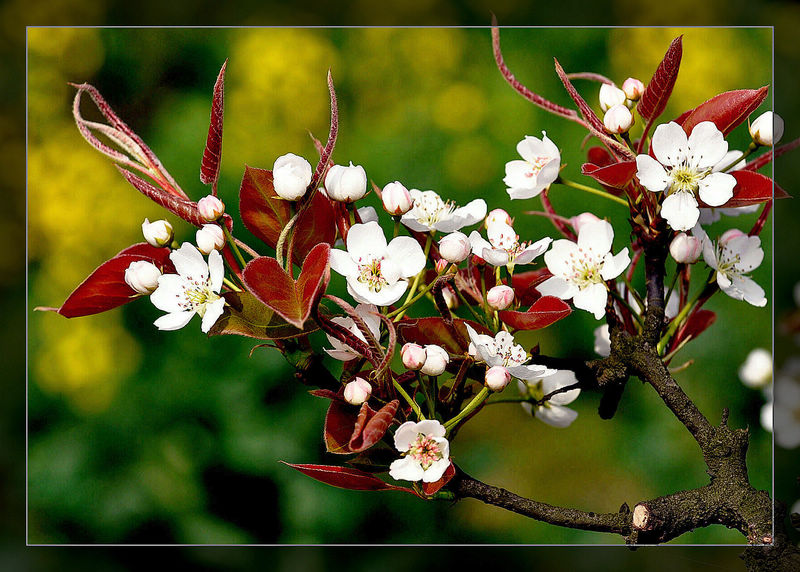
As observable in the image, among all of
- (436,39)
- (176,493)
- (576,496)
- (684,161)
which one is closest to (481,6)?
(436,39)

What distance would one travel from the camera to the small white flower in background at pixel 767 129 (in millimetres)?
421

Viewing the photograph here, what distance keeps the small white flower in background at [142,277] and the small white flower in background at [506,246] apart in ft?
0.55

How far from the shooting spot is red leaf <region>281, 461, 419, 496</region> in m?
0.39

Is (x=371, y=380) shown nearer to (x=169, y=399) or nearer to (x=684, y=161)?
(x=684, y=161)

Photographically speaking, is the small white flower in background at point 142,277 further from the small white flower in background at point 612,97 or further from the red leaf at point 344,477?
the small white flower in background at point 612,97

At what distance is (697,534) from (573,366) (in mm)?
554

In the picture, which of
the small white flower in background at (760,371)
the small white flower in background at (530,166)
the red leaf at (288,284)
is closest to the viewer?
the red leaf at (288,284)

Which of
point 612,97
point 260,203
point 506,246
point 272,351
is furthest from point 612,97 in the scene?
point 272,351

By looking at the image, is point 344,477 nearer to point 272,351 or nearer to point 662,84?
point 662,84

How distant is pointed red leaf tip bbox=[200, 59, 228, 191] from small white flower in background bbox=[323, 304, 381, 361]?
10 centimetres

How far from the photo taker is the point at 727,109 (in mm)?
399

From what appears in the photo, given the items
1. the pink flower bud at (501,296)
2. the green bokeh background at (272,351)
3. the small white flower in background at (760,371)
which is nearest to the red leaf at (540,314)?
the pink flower bud at (501,296)

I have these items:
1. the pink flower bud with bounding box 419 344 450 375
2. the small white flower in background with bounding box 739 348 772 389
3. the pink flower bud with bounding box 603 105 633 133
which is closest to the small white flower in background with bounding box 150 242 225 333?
the pink flower bud with bounding box 419 344 450 375

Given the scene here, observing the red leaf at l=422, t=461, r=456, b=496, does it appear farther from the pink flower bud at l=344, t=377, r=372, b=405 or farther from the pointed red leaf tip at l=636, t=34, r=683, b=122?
the pointed red leaf tip at l=636, t=34, r=683, b=122
